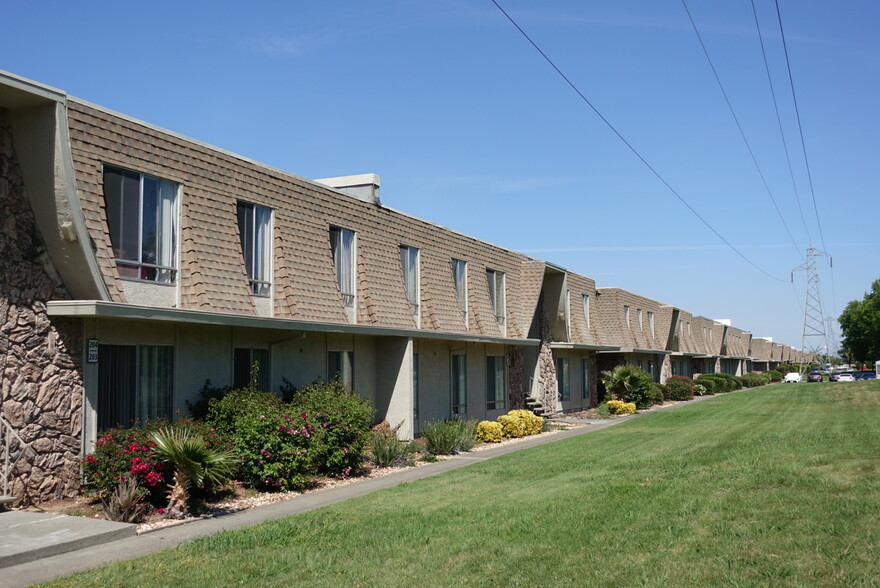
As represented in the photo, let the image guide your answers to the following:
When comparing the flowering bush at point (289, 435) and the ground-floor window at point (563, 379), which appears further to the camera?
the ground-floor window at point (563, 379)

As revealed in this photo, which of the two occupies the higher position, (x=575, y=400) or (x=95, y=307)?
(x=95, y=307)

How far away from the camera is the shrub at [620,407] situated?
35.2 metres

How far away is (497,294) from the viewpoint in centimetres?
2866

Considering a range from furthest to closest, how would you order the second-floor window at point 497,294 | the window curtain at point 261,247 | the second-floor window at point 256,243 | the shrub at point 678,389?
the shrub at point 678,389 < the second-floor window at point 497,294 < the window curtain at point 261,247 < the second-floor window at point 256,243

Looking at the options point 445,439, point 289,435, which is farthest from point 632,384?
point 289,435

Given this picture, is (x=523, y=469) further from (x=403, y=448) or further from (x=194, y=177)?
(x=194, y=177)

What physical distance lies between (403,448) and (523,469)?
11.3 feet

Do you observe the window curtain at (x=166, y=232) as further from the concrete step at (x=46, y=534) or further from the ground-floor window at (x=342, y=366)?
the ground-floor window at (x=342, y=366)

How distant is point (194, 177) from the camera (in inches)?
599

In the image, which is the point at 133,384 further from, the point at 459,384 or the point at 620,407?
the point at 620,407

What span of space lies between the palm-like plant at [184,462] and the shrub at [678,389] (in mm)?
37694

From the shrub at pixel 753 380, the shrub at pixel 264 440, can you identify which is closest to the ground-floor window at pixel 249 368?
the shrub at pixel 264 440

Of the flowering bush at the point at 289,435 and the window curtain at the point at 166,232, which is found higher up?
the window curtain at the point at 166,232

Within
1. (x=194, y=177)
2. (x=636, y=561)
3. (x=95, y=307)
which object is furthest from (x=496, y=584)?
(x=194, y=177)
